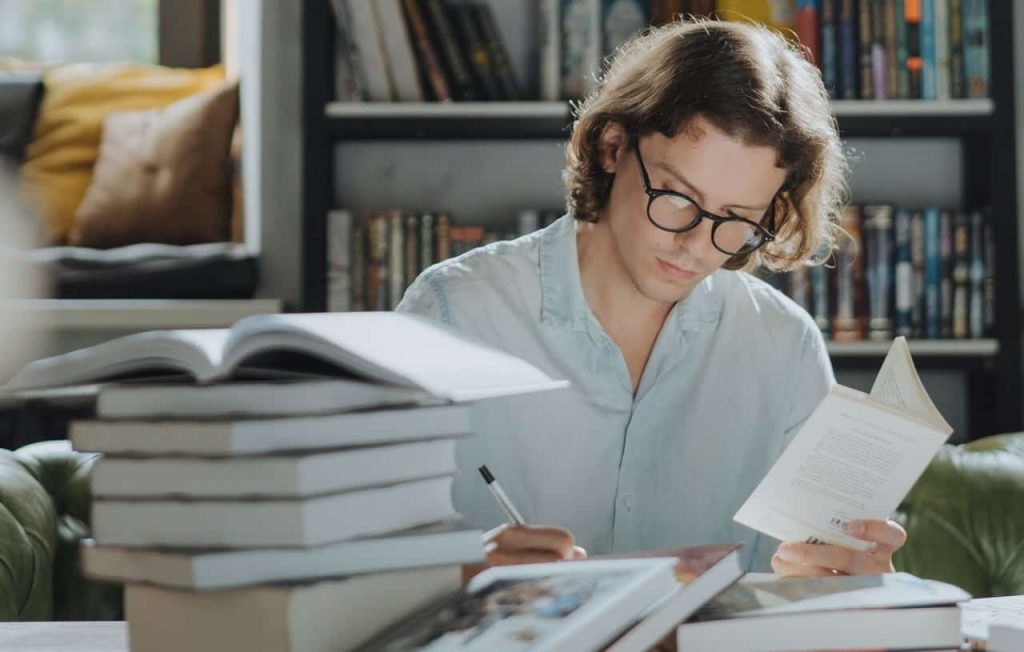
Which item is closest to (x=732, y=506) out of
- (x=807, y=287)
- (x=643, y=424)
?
(x=643, y=424)

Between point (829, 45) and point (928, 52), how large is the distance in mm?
208

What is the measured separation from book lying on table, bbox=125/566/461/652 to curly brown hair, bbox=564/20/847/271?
2.62 feet

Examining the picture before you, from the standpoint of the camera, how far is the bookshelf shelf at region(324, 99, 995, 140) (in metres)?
2.57

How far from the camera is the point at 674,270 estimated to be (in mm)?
1437

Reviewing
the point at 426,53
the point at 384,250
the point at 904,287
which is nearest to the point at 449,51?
the point at 426,53

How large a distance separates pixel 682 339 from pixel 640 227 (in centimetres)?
17

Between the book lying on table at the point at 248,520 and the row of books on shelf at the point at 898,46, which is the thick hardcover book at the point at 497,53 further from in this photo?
the book lying on table at the point at 248,520

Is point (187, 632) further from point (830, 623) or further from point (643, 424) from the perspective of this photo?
point (643, 424)

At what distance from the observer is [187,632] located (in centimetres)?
75

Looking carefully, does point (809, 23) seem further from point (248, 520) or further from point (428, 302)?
point (248, 520)

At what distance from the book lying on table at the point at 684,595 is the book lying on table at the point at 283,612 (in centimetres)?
14

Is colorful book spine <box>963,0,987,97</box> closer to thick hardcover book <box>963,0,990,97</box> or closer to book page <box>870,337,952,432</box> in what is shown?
thick hardcover book <box>963,0,990,97</box>

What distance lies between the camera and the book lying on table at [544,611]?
0.68 meters

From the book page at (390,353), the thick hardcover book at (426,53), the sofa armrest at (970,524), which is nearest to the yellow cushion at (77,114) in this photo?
the thick hardcover book at (426,53)
